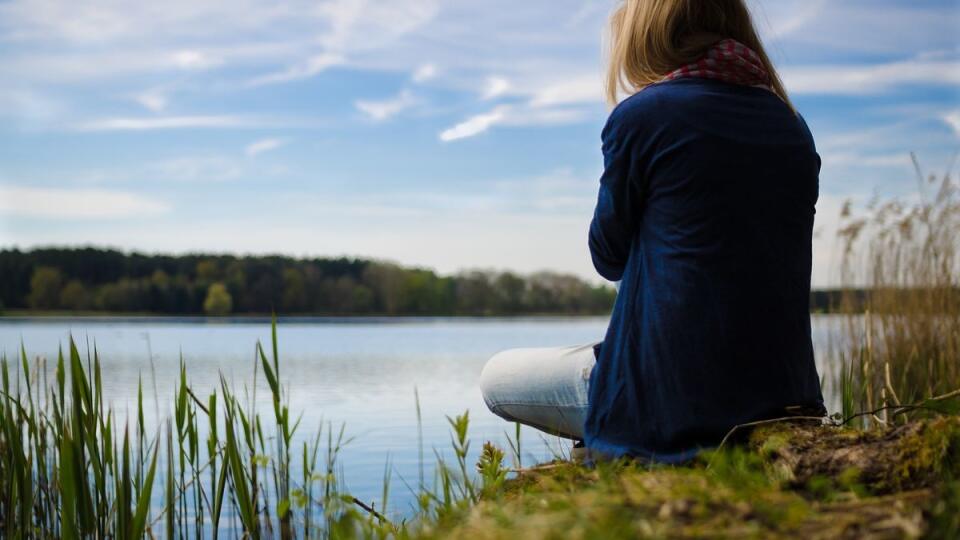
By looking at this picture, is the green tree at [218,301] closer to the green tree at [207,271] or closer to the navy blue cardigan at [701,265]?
the green tree at [207,271]

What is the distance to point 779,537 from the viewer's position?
3.27 feet

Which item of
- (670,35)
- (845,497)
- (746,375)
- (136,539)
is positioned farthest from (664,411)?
(136,539)

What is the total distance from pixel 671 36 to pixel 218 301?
27511 millimetres

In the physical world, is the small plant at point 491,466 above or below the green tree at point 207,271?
below

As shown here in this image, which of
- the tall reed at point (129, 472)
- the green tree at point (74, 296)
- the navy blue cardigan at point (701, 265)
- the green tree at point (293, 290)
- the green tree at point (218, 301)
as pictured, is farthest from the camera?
the green tree at point (293, 290)

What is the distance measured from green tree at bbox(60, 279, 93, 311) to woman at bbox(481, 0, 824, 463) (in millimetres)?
27047

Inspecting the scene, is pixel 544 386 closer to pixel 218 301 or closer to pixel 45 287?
pixel 218 301

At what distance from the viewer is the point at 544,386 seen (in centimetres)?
220

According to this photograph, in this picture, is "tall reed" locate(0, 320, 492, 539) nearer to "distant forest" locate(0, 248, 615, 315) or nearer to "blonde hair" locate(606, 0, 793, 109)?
"blonde hair" locate(606, 0, 793, 109)

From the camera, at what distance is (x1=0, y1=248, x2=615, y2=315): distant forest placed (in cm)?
2675

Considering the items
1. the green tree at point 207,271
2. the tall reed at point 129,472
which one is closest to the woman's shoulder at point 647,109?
the tall reed at point 129,472

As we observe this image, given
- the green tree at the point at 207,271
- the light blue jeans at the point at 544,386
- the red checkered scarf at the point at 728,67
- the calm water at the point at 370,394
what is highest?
the green tree at the point at 207,271

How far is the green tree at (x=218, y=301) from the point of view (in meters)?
28.0

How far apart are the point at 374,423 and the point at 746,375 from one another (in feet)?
20.1
